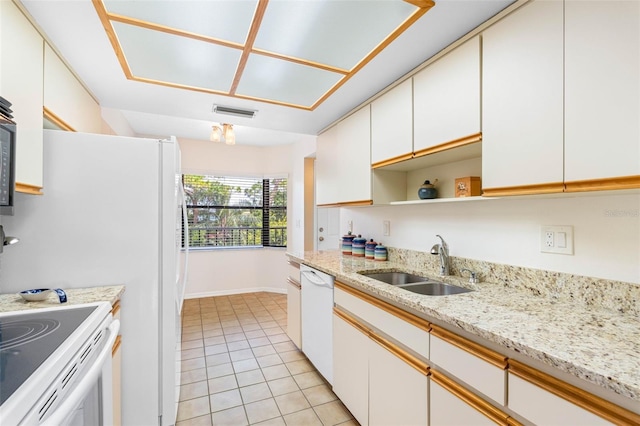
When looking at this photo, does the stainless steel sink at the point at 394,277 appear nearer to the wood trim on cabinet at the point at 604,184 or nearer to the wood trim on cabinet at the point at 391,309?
the wood trim on cabinet at the point at 391,309

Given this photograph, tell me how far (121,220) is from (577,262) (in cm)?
231

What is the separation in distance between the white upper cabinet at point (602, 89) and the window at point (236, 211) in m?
4.09

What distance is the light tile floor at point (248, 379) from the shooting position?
6.11 ft

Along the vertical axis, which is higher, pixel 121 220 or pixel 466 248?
pixel 121 220

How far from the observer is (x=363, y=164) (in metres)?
2.29

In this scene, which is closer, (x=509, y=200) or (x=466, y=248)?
(x=509, y=200)

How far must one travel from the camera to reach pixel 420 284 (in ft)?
5.75

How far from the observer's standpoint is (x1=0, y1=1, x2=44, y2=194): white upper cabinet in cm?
116

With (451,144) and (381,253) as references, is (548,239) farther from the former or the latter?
(381,253)

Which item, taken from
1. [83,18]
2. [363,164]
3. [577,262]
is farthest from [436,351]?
[83,18]

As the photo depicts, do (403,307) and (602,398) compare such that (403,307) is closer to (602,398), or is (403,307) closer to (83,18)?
(602,398)

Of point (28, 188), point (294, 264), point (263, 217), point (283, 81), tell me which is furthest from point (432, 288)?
point (263, 217)

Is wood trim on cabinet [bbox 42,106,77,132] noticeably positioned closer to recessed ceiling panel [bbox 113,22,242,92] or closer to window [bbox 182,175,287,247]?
recessed ceiling panel [bbox 113,22,242,92]

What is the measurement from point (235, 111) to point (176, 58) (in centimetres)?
83
